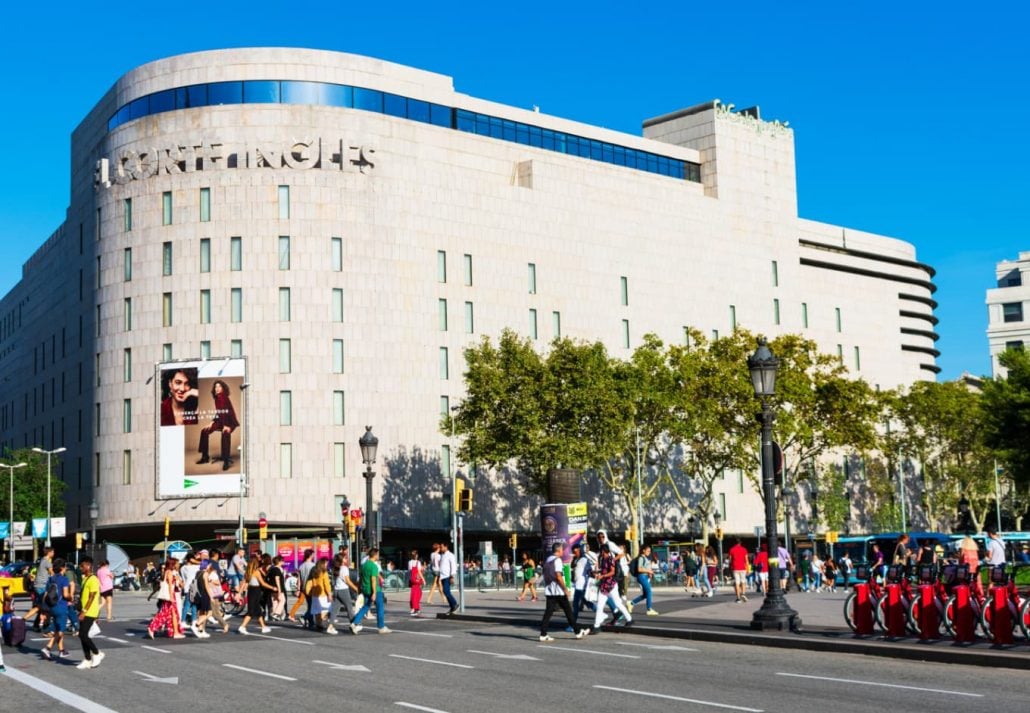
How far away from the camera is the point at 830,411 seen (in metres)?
73.6

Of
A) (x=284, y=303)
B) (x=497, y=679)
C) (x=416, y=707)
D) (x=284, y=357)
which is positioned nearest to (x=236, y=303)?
(x=284, y=303)

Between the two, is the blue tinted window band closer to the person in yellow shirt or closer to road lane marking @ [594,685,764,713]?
the person in yellow shirt

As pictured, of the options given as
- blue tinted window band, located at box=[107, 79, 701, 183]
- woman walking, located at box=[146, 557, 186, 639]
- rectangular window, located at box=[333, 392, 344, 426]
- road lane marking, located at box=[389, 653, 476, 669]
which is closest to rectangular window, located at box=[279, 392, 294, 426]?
rectangular window, located at box=[333, 392, 344, 426]

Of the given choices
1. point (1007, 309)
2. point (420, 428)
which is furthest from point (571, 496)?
point (1007, 309)

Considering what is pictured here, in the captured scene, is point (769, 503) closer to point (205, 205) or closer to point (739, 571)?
point (739, 571)

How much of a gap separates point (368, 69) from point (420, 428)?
2229 cm

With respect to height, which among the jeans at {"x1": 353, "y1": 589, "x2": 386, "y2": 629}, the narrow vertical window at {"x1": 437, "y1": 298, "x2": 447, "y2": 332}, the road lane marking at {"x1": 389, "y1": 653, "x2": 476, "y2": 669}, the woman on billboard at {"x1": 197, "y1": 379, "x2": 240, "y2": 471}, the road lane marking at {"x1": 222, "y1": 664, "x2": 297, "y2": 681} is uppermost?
the narrow vertical window at {"x1": 437, "y1": 298, "x2": 447, "y2": 332}

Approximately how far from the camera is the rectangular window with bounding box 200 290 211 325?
2958 inches

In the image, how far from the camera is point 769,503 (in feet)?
81.0

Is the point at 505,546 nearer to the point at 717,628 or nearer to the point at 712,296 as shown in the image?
the point at 712,296

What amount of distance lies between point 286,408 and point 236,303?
6.86 meters

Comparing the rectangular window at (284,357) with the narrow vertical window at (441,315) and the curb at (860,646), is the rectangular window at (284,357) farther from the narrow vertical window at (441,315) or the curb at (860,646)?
the curb at (860,646)

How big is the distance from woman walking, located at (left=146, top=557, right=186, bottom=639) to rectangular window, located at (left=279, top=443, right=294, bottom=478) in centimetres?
4562

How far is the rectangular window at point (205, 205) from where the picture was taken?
2980 inches
